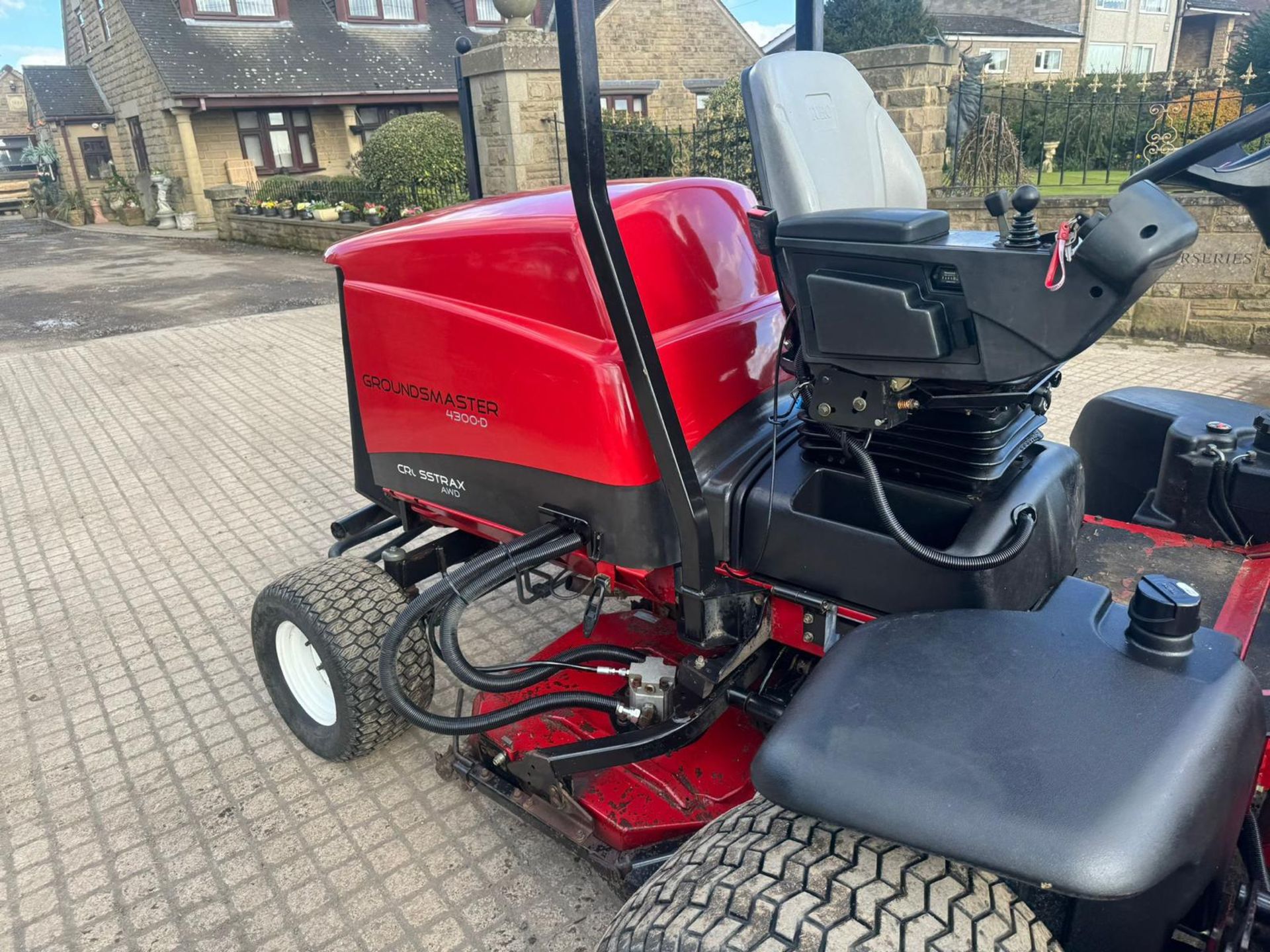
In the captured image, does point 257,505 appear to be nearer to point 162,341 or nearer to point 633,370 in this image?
point 633,370

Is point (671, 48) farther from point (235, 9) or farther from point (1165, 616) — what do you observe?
point (1165, 616)

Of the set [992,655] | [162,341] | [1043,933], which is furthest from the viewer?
[162,341]

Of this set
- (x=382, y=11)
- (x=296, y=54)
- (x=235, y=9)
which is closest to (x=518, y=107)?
(x=296, y=54)

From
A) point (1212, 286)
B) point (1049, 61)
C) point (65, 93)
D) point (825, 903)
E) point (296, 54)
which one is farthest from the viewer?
point (1049, 61)

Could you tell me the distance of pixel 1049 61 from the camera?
103 ft

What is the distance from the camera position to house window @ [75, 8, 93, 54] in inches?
1005

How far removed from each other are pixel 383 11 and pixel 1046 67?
871 inches

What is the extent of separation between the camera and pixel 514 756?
7.64 feet

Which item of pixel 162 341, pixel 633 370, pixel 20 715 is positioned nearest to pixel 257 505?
pixel 20 715

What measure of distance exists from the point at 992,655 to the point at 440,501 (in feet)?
4.98

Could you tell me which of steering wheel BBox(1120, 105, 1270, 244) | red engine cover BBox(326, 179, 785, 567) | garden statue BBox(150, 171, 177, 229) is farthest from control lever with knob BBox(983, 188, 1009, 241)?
garden statue BBox(150, 171, 177, 229)

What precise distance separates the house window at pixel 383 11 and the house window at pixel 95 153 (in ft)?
29.1

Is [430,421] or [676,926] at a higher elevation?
[430,421]

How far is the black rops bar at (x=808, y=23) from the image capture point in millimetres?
2609
